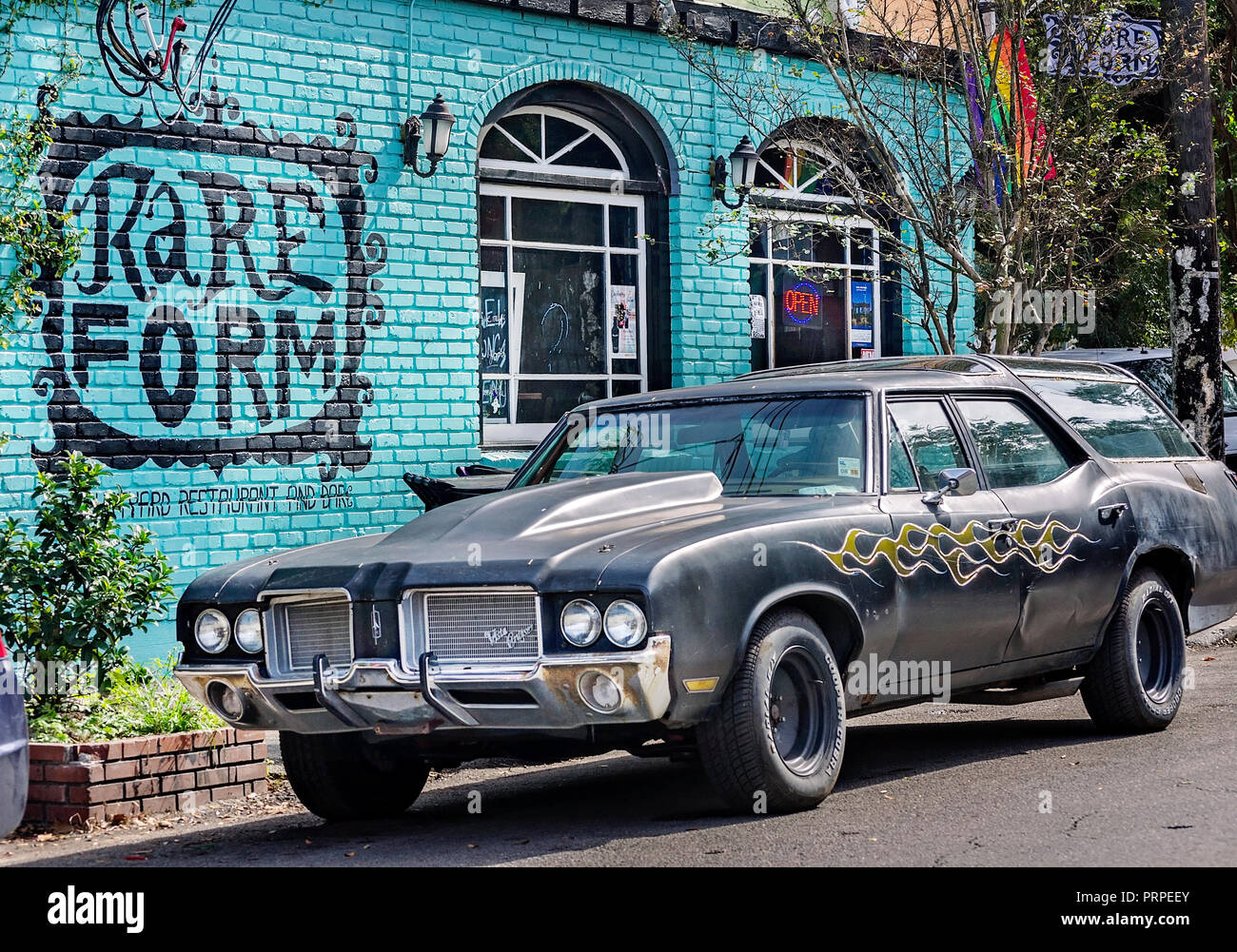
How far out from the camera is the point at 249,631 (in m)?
5.95

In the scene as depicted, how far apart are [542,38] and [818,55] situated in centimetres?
226

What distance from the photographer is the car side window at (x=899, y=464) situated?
6.64 metres

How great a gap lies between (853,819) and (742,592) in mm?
936

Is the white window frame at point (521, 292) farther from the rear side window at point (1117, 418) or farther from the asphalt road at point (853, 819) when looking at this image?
the rear side window at point (1117, 418)

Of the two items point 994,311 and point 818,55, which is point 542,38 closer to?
point 818,55

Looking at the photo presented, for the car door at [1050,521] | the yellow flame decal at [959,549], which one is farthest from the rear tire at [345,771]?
the car door at [1050,521]

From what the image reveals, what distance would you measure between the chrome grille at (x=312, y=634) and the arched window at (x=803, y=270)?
9013 mm

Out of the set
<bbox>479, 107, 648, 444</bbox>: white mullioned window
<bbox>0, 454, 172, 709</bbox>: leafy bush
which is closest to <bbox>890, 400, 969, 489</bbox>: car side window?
<bbox>0, 454, 172, 709</bbox>: leafy bush

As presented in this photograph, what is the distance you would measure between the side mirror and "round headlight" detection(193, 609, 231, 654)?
285cm

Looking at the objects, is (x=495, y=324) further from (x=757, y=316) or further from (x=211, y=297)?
(x=757, y=316)

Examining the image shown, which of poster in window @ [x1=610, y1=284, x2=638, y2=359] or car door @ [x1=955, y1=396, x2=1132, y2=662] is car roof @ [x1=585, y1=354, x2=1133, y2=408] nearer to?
car door @ [x1=955, y1=396, x2=1132, y2=662]

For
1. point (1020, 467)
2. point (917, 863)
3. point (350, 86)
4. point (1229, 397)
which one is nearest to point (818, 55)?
point (350, 86)

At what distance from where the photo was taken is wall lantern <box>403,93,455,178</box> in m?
12.2

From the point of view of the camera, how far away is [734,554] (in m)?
5.62
